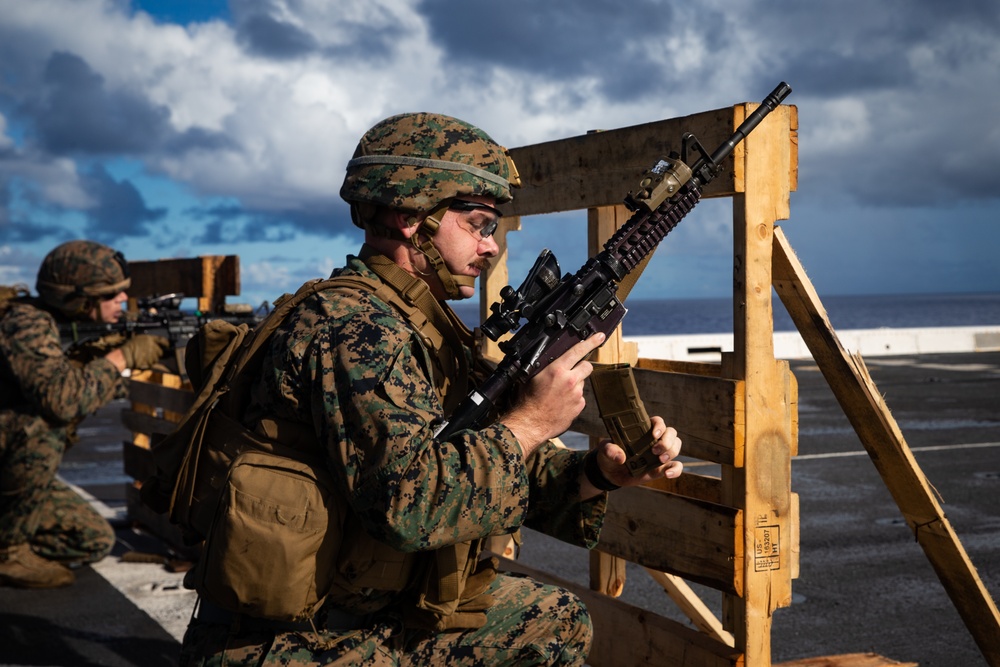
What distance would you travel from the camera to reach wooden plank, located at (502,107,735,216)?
146 inches

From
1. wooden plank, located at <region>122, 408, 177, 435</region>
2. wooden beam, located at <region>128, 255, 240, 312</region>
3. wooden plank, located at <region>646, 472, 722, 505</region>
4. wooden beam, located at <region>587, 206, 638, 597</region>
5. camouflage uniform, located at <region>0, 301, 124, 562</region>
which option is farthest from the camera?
wooden beam, located at <region>128, 255, 240, 312</region>

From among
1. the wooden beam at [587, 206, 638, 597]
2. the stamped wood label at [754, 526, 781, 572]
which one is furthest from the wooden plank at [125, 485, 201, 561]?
the stamped wood label at [754, 526, 781, 572]

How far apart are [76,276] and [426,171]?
5.45m

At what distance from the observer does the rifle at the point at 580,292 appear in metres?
3.01

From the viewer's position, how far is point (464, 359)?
318 cm

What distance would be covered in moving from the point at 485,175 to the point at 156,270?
8.17 metres

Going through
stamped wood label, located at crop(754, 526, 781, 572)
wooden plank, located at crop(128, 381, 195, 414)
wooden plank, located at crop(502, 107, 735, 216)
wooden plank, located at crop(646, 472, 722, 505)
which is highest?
wooden plank, located at crop(502, 107, 735, 216)

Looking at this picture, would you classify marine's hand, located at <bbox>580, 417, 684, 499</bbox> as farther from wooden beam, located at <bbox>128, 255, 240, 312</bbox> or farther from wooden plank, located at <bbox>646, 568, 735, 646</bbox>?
wooden beam, located at <bbox>128, 255, 240, 312</bbox>

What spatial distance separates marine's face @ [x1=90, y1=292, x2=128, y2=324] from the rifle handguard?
584 centimetres

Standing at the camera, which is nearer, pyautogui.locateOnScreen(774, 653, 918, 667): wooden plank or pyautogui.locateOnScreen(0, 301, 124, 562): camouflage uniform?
pyautogui.locateOnScreen(774, 653, 918, 667): wooden plank

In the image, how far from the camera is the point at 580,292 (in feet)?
10.3

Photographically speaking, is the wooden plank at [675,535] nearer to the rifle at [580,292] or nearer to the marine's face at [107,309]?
the rifle at [580,292]

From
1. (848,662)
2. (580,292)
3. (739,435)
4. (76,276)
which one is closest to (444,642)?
(580,292)

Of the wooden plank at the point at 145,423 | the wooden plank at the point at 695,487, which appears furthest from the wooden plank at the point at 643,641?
the wooden plank at the point at 145,423
